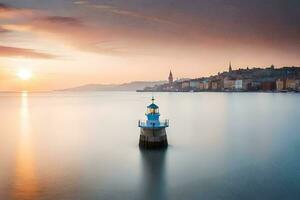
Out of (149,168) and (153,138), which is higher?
(153,138)

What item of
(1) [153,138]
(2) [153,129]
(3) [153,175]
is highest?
(2) [153,129]

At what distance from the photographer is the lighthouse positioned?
950 inches

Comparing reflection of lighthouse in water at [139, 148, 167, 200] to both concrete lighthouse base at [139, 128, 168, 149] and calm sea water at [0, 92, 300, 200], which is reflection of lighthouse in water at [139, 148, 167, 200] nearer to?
calm sea water at [0, 92, 300, 200]

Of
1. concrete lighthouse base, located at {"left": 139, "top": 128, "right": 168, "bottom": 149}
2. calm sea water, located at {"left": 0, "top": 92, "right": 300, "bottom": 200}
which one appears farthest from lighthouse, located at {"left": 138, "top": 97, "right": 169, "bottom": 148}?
calm sea water, located at {"left": 0, "top": 92, "right": 300, "bottom": 200}

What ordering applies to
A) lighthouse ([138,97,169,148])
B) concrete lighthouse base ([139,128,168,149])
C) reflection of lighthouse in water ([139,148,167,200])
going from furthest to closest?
1. concrete lighthouse base ([139,128,168,149])
2. lighthouse ([138,97,169,148])
3. reflection of lighthouse in water ([139,148,167,200])

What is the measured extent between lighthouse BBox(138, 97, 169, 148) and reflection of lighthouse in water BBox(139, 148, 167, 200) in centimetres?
61

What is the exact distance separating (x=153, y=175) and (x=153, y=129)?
172 inches

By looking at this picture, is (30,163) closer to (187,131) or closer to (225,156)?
(225,156)

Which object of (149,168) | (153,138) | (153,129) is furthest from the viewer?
(153,138)

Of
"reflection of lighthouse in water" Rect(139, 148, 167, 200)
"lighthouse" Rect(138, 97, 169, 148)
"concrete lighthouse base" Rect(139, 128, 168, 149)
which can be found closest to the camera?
"reflection of lighthouse in water" Rect(139, 148, 167, 200)

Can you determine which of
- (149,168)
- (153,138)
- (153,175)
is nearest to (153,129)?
(153,138)

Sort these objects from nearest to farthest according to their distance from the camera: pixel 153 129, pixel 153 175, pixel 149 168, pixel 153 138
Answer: pixel 153 175
pixel 149 168
pixel 153 129
pixel 153 138

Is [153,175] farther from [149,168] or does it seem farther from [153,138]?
[153,138]

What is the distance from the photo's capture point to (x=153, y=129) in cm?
2430
